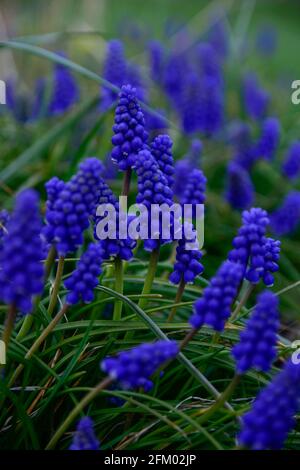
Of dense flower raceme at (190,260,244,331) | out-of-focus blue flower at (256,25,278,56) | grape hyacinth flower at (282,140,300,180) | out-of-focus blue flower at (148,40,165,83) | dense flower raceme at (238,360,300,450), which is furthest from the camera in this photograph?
out-of-focus blue flower at (256,25,278,56)

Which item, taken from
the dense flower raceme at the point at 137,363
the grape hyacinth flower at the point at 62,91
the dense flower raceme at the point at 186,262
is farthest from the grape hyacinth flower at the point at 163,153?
the grape hyacinth flower at the point at 62,91

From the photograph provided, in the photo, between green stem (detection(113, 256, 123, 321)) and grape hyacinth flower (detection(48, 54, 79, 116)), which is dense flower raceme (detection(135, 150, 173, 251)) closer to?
green stem (detection(113, 256, 123, 321))

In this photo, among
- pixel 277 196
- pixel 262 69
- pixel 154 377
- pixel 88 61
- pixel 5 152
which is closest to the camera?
pixel 154 377

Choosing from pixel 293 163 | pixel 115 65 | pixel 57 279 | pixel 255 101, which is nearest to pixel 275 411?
pixel 57 279

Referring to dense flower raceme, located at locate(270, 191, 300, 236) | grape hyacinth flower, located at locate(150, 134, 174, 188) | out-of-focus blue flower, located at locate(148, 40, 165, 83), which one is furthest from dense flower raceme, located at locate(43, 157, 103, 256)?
out-of-focus blue flower, located at locate(148, 40, 165, 83)

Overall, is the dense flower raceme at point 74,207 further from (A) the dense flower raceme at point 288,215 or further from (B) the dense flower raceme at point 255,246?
(A) the dense flower raceme at point 288,215

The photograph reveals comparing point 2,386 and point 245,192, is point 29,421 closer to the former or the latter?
point 2,386

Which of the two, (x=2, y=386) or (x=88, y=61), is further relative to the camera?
(x=88, y=61)
